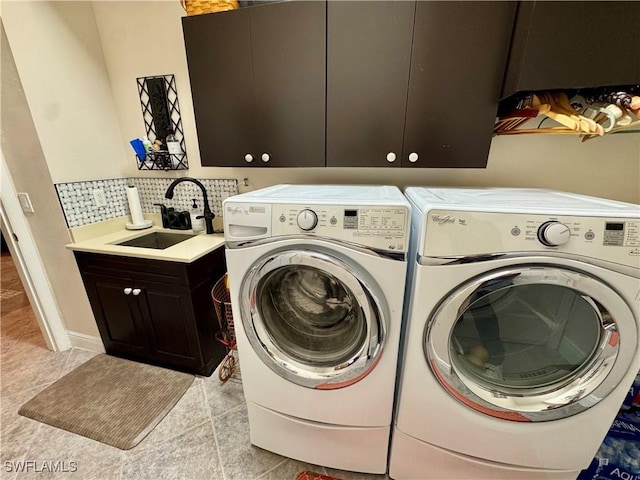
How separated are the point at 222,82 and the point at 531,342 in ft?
5.81

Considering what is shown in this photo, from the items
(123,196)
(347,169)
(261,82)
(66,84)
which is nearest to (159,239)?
(123,196)

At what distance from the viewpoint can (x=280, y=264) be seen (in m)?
0.93

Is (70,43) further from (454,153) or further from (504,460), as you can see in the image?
(504,460)

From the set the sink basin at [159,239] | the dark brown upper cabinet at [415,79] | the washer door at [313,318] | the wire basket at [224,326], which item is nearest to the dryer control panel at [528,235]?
the washer door at [313,318]

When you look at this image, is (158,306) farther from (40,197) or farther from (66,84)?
(66,84)

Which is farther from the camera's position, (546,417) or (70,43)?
(70,43)

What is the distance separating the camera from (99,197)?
1.79 metres

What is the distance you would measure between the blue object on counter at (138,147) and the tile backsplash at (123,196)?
0.20 metres

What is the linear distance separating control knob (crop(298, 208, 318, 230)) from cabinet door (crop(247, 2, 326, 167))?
54 cm

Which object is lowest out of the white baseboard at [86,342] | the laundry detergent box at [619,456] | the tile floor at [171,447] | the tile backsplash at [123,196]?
the tile floor at [171,447]

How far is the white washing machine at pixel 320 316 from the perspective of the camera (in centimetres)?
87

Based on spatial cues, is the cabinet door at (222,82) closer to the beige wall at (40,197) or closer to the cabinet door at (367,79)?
the cabinet door at (367,79)

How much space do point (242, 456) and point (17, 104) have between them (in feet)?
7.31

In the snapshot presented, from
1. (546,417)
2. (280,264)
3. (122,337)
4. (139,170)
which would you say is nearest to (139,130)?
(139,170)
